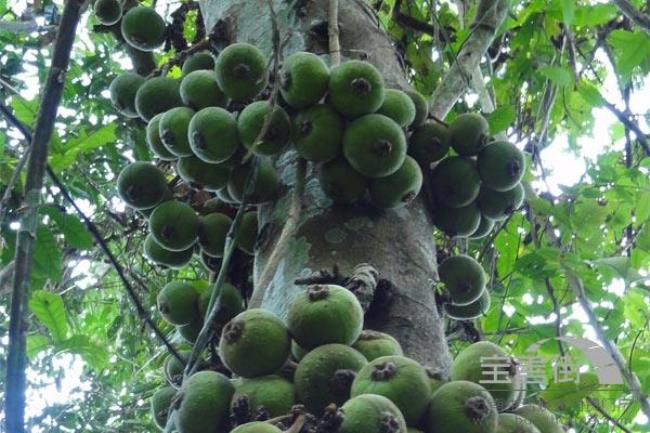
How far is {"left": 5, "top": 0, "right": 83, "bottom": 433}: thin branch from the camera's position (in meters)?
1.36

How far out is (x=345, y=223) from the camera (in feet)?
6.67

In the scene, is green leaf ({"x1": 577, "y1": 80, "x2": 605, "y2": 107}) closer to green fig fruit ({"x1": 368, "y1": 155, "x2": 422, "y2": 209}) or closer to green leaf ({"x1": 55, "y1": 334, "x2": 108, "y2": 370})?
green fig fruit ({"x1": 368, "y1": 155, "x2": 422, "y2": 209})

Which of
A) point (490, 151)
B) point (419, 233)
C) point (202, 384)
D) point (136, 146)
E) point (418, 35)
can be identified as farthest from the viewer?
point (418, 35)

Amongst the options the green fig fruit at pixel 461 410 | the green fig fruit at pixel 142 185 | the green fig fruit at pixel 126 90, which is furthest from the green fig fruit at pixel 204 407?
the green fig fruit at pixel 126 90

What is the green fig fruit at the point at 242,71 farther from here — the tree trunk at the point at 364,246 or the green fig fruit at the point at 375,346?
the green fig fruit at the point at 375,346

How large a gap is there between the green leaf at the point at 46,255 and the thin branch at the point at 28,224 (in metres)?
0.57

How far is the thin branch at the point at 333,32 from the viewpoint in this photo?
2.28 meters

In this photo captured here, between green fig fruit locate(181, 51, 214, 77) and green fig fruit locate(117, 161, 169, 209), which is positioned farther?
green fig fruit locate(181, 51, 214, 77)

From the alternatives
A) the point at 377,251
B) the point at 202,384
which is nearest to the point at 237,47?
the point at 377,251

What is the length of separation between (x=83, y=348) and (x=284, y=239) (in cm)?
88

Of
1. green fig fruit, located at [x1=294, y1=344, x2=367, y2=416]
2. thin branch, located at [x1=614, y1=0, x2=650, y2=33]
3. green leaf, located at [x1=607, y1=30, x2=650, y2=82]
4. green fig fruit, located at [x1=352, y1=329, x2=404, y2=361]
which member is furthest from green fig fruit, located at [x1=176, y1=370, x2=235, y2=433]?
green leaf, located at [x1=607, y1=30, x2=650, y2=82]

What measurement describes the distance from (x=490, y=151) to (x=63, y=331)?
4.22 ft

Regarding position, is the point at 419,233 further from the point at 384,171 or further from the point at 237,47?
the point at 237,47

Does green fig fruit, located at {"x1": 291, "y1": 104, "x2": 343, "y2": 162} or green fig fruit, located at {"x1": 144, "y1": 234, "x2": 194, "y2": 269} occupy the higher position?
green fig fruit, located at {"x1": 144, "y1": 234, "x2": 194, "y2": 269}
